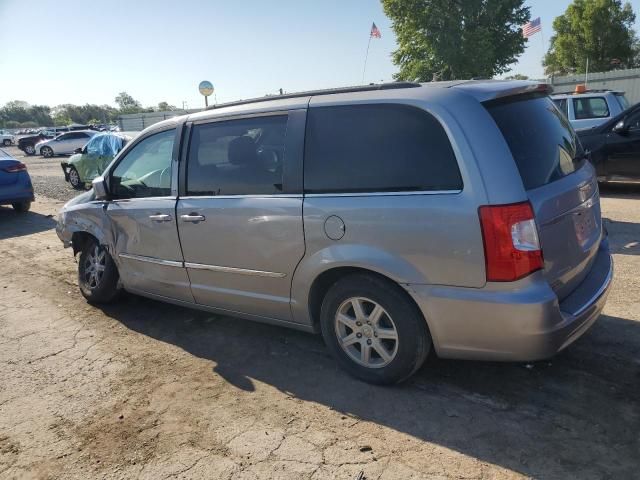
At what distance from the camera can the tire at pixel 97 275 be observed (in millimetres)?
5016

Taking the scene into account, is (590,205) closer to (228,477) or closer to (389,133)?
(389,133)

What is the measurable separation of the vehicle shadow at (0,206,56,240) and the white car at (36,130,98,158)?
70.0ft

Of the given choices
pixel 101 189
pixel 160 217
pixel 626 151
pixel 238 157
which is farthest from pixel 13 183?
pixel 626 151

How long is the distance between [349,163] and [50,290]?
14.4ft

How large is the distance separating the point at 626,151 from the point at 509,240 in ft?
26.0

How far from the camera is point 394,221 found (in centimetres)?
295

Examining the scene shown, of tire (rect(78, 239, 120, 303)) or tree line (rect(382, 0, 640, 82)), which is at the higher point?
tree line (rect(382, 0, 640, 82))

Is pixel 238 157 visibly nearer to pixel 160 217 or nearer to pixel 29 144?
pixel 160 217

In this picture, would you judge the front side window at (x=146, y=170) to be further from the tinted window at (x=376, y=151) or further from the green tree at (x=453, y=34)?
the green tree at (x=453, y=34)

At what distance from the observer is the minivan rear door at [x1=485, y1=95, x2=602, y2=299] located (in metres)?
2.84

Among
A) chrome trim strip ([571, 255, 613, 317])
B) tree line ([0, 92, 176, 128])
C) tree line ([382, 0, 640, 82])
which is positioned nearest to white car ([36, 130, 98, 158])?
tree line ([382, 0, 640, 82])

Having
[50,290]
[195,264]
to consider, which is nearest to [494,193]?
[195,264]

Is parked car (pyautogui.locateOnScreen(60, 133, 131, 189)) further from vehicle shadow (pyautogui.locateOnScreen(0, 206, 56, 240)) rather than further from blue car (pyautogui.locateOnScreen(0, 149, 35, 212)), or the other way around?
blue car (pyautogui.locateOnScreen(0, 149, 35, 212))

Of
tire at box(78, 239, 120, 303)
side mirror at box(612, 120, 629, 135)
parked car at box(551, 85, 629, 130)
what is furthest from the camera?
parked car at box(551, 85, 629, 130)
